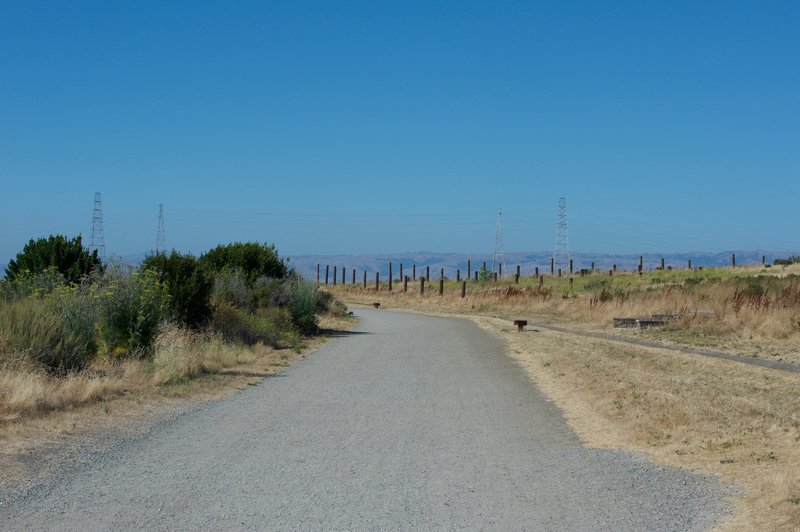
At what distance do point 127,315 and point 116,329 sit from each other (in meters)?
0.35

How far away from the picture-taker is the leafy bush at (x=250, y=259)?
35500 millimetres

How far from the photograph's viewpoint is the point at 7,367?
12.9 meters

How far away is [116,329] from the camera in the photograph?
56.9 ft

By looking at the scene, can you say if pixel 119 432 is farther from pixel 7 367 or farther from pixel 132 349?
pixel 132 349

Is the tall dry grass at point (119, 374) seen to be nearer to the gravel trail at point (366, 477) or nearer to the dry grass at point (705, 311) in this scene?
the gravel trail at point (366, 477)

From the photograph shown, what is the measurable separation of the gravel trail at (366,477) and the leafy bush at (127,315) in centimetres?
431

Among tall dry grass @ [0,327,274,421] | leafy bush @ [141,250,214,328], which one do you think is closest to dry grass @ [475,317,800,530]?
tall dry grass @ [0,327,274,421]

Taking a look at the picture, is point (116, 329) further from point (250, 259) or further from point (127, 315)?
point (250, 259)

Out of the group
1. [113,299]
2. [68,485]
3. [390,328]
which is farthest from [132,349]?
[390,328]

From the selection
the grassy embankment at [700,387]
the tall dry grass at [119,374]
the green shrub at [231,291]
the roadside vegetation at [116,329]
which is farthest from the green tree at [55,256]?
the grassy embankment at [700,387]

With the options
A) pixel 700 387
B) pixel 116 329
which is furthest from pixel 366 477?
pixel 116 329

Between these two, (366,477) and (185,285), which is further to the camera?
(185,285)

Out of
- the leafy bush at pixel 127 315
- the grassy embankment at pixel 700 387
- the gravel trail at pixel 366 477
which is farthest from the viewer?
the leafy bush at pixel 127 315

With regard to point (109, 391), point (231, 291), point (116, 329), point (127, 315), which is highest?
point (231, 291)
